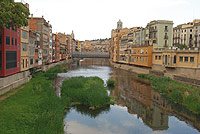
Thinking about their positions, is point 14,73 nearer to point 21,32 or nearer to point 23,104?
point 21,32

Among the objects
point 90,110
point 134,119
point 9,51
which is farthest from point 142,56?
point 9,51

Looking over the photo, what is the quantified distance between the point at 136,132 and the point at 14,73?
2303 centimetres

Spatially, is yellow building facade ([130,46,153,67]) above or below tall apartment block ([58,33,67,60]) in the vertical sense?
below

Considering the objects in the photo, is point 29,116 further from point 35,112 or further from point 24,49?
point 24,49

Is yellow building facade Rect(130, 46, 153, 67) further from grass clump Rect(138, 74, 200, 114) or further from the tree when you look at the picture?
the tree

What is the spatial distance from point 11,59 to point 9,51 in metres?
1.63

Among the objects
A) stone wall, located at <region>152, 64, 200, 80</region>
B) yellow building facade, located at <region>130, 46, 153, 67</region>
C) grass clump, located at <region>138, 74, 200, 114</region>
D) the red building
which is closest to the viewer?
grass clump, located at <region>138, 74, 200, 114</region>

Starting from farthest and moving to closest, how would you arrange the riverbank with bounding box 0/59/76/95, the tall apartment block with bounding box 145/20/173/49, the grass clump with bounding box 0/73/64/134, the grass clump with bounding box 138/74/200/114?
the tall apartment block with bounding box 145/20/173/49 < the riverbank with bounding box 0/59/76/95 < the grass clump with bounding box 138/74/200/114 < the grass clump with bounding box 0/73/64/134

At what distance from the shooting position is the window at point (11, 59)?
29141 mm

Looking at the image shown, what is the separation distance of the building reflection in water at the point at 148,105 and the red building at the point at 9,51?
57.3 ft

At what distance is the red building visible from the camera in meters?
27.5

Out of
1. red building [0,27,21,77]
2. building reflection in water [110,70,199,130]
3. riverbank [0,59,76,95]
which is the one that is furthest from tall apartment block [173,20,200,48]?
red building [0,27,21,77]

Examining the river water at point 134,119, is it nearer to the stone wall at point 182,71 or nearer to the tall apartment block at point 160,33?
the stone wall at point 182,71

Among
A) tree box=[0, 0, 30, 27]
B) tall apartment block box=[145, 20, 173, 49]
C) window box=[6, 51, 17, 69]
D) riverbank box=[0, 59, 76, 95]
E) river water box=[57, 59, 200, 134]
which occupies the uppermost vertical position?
tall apartment block box=[145, 20, 173, 49]
